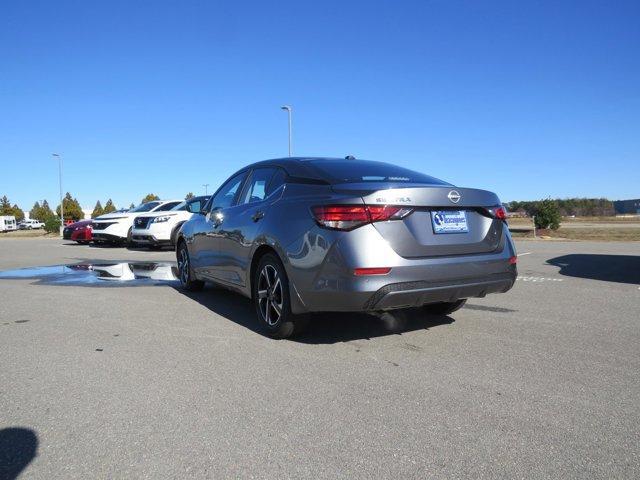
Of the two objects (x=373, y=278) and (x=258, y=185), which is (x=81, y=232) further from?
Result: (x=373, y=278)

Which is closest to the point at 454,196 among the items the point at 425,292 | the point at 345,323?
the point at 425,292

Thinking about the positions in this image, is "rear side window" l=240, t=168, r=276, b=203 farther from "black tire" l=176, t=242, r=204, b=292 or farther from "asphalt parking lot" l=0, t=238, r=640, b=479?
"black tire" l=176, t=242, r=204, b=292

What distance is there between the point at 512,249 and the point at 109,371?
3.44 m

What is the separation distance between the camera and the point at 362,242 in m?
3.70

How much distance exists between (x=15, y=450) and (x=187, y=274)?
476cm

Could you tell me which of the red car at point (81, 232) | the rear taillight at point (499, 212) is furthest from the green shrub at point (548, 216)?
the rear taillight at point (499, 212)

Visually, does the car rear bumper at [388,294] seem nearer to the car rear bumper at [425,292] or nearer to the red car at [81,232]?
the car rear bumper at [425,292]

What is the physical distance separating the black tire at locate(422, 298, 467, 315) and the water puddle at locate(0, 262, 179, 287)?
4.35 metres

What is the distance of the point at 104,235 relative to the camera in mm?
16406

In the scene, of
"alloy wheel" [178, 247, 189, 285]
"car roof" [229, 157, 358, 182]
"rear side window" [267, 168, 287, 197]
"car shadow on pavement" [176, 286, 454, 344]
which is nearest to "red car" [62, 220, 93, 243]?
"alloy wheel" [178, 247, 189, 285]

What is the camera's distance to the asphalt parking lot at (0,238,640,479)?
7.75 ft

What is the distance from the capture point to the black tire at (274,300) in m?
4.27

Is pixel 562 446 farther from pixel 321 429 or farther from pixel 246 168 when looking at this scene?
pixel 246 168

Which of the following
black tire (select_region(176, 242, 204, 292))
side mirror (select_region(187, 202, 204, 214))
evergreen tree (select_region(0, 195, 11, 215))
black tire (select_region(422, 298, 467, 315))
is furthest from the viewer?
evergreen tree (select_region(0, 195, 11, 215))
